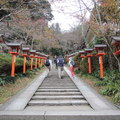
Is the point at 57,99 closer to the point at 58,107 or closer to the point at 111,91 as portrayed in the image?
the point at 58,107

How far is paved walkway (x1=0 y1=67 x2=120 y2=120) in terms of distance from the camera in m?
4.54

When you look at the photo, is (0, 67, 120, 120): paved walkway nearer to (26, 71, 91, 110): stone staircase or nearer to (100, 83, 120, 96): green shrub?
(26, 71, 91, 110): stone staircase

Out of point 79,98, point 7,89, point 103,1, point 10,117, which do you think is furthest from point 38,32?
point 10,117

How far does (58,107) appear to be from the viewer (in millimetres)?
5559

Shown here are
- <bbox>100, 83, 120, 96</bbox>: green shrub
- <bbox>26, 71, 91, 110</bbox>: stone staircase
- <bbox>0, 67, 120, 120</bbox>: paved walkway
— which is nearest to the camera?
<bbox>0, 67, 120, 120</bbox>: paved walkway

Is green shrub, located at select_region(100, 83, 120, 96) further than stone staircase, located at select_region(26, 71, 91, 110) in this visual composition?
Yes

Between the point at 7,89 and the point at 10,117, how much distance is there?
2.96 meters

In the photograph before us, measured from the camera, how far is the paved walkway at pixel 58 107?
4543 mm

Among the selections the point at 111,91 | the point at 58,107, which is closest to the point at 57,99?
the point at 58,107

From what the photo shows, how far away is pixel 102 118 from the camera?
453 cm

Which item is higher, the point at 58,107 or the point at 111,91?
the point at 111,91

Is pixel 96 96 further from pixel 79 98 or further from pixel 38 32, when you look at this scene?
pixel 38 32

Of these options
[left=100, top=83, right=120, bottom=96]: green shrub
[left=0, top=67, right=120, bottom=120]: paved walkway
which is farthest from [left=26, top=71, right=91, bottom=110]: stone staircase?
[left=100, top=83, right=120, bottom=96]: green shrub

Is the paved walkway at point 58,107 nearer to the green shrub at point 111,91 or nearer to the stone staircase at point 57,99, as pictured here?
the stone staircase at point 57,99
